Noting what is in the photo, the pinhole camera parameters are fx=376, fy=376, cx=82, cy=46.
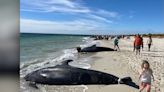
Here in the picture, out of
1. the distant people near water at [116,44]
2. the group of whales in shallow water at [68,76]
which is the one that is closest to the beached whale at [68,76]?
the group of whales in shallow water at [68,76]

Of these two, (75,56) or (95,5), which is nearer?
(95,5)

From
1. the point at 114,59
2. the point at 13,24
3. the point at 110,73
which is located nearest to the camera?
the point at 13,24

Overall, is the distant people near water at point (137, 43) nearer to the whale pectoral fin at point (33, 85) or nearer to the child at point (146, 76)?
the child at point (146, 76)

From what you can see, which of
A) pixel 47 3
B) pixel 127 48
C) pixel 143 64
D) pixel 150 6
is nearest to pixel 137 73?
pixel 143 64

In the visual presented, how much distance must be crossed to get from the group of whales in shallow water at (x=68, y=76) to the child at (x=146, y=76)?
0.17 m

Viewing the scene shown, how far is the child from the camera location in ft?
9.66

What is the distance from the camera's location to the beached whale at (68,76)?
3.18m

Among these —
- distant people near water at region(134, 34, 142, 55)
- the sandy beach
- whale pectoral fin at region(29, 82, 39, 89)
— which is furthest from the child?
whale pectoral fin at region(29, 82, 39, 89)

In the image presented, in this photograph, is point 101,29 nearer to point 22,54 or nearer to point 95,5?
point 95,5

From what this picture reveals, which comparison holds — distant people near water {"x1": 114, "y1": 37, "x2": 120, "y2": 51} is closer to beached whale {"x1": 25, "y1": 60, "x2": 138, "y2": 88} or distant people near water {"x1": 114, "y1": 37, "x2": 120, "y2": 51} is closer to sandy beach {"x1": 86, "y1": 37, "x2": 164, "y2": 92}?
sandy beach {"x1": 86, "y1": 37, "x2": 164, "y2": 92}

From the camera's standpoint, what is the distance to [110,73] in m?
3.14

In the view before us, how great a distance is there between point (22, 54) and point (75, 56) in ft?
2.37

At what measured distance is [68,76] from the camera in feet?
10.8

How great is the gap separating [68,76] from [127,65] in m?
0.53
